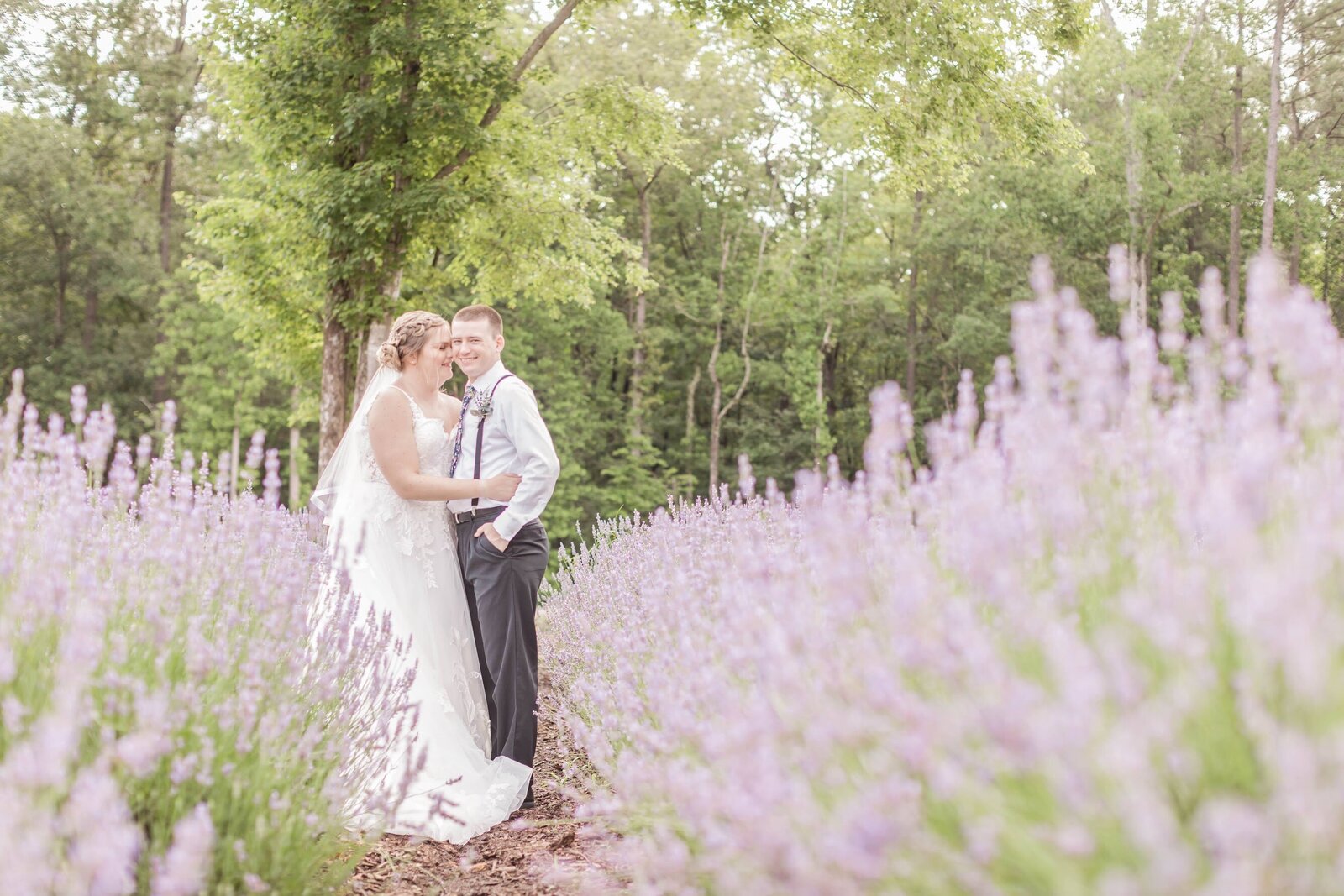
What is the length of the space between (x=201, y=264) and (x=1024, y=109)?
11348 millimetres

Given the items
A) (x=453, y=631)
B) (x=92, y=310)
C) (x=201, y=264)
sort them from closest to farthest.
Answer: (x=453, y=631)
(x=201, y=264)
(x=92, y=310)

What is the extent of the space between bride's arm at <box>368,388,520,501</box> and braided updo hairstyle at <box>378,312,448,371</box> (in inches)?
9.6

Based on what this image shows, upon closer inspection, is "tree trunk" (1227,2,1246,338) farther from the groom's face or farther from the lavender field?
the lavender field

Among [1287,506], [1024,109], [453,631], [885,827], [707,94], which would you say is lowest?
[453,631]

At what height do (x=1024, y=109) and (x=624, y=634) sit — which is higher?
(x=1024, y=109)

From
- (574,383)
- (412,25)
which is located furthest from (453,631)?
(574,383)

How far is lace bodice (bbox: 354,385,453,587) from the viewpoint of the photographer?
5.45 m

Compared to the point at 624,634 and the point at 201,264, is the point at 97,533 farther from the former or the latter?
the point at 201,264

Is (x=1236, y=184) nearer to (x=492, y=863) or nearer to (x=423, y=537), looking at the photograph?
(x=423, y=537)

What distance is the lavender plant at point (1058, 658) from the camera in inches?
56.1

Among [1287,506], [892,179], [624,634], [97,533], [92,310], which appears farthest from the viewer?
[92,310]

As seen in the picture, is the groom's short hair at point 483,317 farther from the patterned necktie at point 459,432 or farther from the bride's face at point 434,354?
the patterned necktie at point 459,432

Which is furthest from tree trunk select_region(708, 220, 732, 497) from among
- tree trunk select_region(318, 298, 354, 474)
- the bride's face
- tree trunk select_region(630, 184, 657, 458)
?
the bride's face

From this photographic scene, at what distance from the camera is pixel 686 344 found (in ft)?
113
